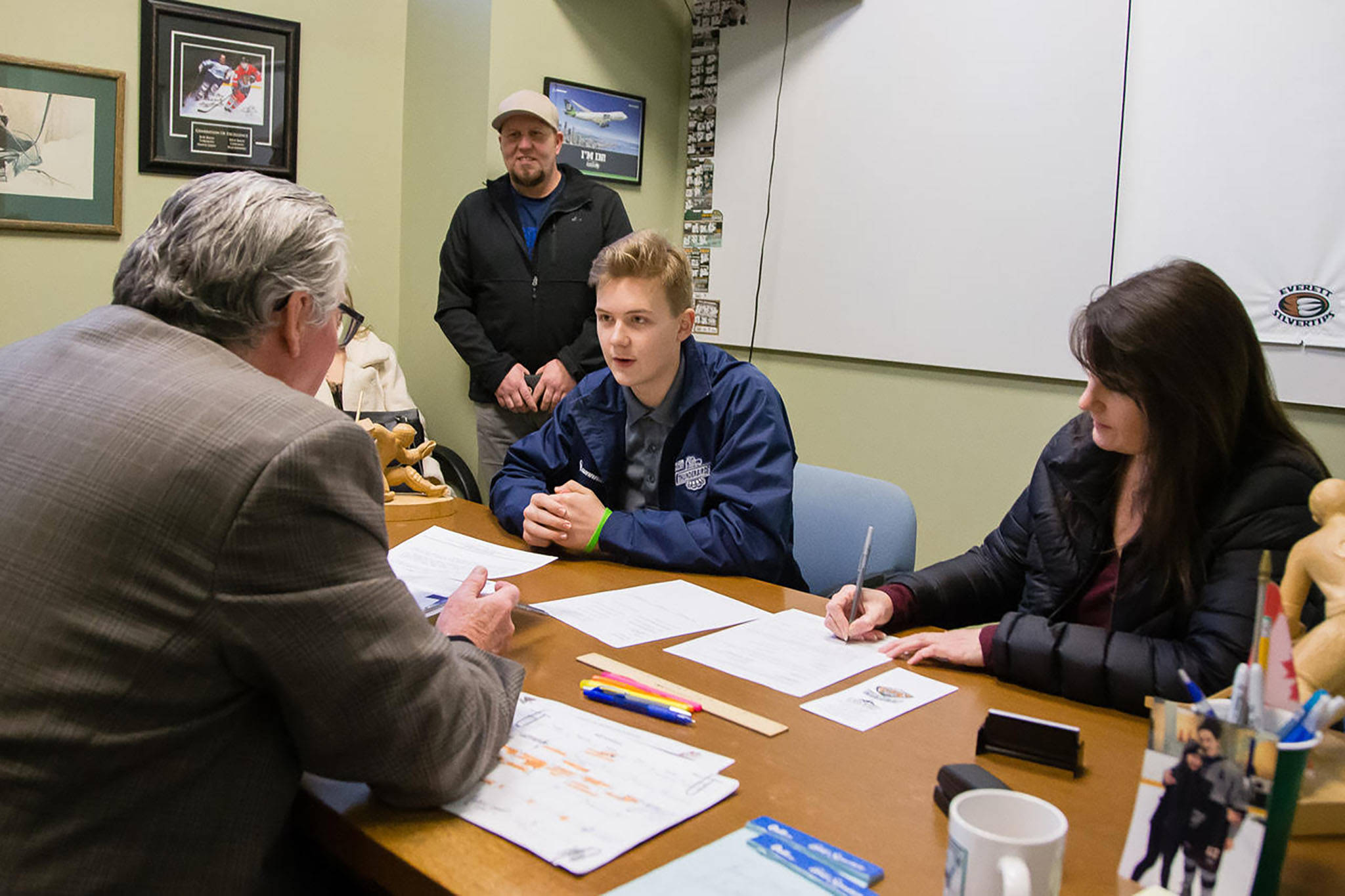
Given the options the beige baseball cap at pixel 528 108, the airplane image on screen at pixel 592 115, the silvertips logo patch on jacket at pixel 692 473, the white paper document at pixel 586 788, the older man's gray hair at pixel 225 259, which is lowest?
the white paper document at pixel 586 788

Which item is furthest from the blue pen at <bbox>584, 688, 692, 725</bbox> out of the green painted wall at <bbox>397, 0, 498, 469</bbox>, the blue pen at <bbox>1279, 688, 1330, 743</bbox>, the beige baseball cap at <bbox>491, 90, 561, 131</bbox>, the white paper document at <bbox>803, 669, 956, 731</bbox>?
the green painted wall at <bbox>397, 0, 498, 469</bbox>

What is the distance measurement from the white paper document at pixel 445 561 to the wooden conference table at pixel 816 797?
27 cm

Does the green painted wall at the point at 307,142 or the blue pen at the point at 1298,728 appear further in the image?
the green painted wall at the point at 307,142

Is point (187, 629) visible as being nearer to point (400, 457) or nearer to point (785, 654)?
point (785, 654)

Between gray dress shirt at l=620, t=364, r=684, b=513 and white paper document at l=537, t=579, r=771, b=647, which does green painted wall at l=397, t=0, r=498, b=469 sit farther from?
white paper document at l=537, t=579, r=771, b=647

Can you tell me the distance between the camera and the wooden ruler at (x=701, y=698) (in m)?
1.19

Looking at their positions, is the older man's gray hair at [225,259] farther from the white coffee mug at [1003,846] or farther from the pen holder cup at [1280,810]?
the pen holder cup at [1280,810]

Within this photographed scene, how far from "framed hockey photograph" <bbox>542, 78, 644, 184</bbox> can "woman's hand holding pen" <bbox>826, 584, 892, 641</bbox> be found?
2.94 meters

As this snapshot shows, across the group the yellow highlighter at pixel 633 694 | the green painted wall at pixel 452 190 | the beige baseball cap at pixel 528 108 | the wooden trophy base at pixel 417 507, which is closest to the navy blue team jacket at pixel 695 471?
the wooden trophy base at pixel 417 507

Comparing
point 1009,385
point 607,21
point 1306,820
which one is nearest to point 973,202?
point 1009,385

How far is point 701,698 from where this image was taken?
4.12 feet

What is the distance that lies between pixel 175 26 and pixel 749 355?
2.44 meters

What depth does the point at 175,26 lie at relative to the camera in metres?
3.69

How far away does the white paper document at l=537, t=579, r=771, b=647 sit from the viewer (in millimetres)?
1502
